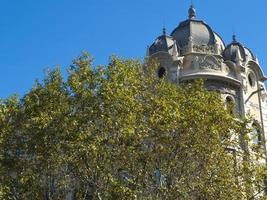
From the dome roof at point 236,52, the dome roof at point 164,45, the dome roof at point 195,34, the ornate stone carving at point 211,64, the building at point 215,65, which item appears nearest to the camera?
the building at point 215,65

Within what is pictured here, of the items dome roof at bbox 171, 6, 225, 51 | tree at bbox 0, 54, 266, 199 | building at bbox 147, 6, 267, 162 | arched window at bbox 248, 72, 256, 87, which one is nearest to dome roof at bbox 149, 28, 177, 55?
building at bbox 147, 6, 267, 162

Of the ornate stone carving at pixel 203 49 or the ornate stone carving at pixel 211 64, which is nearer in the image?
the ornate stone carving at pixel 211 64

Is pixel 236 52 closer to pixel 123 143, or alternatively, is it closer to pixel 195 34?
pixel 195 34

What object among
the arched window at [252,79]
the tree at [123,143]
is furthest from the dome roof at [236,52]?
the tree at [123,143]

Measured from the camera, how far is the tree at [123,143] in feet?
68.5

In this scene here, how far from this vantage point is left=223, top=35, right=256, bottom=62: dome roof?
36.8 m

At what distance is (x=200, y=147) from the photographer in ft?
69.8

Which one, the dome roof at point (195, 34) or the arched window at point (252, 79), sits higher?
the dome roof at point (195, 34)

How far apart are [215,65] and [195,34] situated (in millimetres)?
3223

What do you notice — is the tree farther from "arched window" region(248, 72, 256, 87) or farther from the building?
"arched window" region(248, 72, 256, 87)

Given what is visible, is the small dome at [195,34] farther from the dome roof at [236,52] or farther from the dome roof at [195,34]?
the dome roof at [236,52]

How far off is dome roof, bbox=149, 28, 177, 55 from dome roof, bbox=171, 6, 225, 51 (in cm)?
69

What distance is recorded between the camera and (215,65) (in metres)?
35.5

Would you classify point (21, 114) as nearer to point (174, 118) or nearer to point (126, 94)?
point (126, 94)
